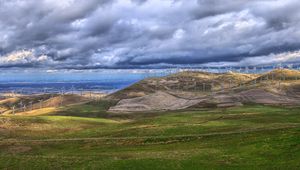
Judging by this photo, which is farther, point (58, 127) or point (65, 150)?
point (58, 127)

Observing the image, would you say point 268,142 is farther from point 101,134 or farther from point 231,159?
point 101,134

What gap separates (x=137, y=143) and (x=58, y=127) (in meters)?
48.9

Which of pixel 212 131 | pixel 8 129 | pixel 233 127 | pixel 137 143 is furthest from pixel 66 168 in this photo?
pixel 8 129

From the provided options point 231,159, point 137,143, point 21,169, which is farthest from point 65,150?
point 231,159

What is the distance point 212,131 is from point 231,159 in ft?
129

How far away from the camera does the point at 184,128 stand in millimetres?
107125

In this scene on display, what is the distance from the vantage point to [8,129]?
122 metres

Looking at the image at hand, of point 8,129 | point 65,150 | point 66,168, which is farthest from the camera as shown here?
point 8,129

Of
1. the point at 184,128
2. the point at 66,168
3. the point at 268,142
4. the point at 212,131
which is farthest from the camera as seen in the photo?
the point at 184,128

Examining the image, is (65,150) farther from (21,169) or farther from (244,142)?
(244,142)

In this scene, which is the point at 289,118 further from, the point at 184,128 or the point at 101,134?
the point at 101,134

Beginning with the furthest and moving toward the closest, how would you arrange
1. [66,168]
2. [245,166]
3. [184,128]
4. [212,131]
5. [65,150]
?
1. [184,128]
2. [212,131]
3. [65,150]
4. [66,168]
5. [245,166]

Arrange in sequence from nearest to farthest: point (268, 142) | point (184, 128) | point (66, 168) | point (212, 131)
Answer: point (66, 168) < point (268, 142) < point (212, 131) < point (184, 128)

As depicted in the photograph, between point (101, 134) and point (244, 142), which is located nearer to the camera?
point (244, 142)
